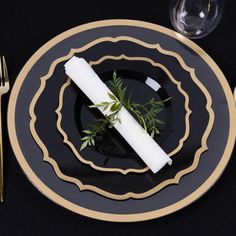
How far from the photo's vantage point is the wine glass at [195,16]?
1.16 meters

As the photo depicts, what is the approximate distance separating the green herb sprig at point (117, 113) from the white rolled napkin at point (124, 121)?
0.01 m

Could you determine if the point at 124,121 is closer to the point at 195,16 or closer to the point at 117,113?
the point at 117,113

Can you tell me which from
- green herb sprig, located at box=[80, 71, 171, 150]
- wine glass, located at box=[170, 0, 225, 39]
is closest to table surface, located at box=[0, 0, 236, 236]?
wine glass, located at box=[170, 0, 225, 39]

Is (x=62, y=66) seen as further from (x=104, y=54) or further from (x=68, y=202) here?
(x=68, y=202)

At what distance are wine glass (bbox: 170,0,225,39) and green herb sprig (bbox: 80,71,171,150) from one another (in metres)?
0.17

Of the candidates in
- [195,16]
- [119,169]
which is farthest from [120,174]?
[195,16]

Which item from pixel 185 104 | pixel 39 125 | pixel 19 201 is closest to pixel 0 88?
pixel 39 125

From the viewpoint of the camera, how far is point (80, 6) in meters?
1.22

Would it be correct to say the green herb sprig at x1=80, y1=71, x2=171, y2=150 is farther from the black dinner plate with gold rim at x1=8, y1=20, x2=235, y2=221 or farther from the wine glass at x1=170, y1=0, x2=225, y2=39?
the wine glass at x1=170, y1=0, x2=225, y2=39

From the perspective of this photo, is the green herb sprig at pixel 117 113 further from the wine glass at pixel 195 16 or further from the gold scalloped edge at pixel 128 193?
the wine glass at pixel 195 16

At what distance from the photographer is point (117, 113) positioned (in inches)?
41.9

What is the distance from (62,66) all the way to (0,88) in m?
0.12

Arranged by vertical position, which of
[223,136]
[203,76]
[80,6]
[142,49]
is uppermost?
[80,6]

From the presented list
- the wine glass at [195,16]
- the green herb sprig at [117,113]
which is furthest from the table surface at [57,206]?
the green herb sprig at [117,113]
